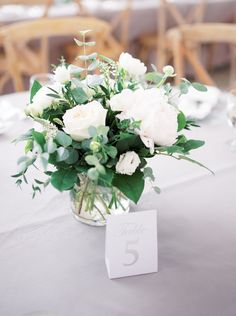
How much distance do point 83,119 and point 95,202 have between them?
0.17 meters

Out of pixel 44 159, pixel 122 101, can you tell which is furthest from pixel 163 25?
pixel 44 159

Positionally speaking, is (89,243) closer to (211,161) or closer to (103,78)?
(103,78)

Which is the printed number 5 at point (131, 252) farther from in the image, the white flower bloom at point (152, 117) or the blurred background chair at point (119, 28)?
the blurred background chair at point (119, 28)

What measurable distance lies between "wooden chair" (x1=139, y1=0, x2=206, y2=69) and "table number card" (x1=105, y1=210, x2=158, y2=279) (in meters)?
2.83

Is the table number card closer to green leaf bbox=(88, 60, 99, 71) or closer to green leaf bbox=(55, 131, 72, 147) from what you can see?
green leaf bbox=(55, 131, 72, 147)

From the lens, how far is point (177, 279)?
0.68 metres

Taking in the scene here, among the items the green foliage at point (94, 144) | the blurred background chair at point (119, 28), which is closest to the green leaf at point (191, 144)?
the green foliage at point (94, 144)

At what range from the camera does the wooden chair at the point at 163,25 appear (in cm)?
355

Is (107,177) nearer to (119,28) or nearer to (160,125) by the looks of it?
(160,125)

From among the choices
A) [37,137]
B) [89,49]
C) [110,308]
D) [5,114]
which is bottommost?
[89,49]

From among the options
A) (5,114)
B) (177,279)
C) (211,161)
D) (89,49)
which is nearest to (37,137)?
(177,279)

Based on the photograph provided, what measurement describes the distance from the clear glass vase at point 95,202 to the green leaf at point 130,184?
44 millimetres

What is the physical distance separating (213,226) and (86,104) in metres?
0.33

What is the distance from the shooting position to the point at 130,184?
66 centimetres
